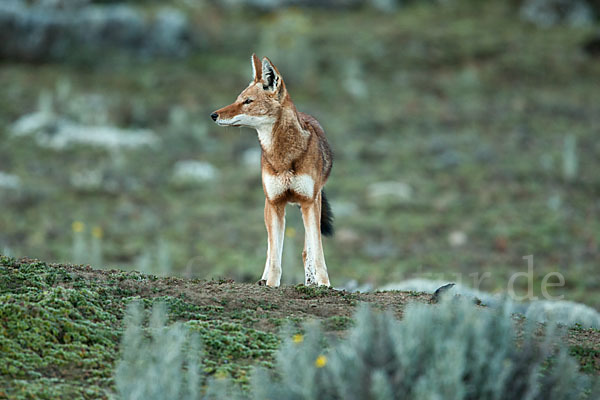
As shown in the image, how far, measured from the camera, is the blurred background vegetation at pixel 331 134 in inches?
Answer: 613

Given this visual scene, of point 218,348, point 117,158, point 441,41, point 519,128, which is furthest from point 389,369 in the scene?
point 441,41

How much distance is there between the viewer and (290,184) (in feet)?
22.2

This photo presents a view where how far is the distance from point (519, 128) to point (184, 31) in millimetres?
12108

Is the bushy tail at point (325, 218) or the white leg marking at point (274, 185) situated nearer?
the white leg marking at point (274, 185)

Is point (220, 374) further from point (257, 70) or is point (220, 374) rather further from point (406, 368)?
point (257, 70)

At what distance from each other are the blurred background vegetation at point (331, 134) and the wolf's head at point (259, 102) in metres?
5.14

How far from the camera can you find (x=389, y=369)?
13.8ft

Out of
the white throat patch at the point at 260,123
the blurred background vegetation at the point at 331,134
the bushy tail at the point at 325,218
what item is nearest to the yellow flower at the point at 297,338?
the white throat patch at the point at 260,123

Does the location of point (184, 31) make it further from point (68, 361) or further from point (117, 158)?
point (68, 361)

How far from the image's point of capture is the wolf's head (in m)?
6.73

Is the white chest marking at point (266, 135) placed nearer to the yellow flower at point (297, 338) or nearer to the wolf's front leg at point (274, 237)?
the wolf's front leg at point (274, 237)

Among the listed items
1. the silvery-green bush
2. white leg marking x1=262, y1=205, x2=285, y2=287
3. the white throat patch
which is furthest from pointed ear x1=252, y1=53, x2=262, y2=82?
the silvery-green bush

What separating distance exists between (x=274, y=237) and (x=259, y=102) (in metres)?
1.25

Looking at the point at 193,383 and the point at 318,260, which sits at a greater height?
the point at 318,260
